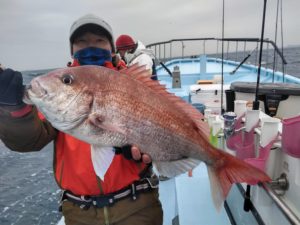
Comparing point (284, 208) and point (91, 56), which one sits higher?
point (91, 56)

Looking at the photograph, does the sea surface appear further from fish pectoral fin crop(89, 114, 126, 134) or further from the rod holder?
the rod holder

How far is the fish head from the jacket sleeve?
0.17 m

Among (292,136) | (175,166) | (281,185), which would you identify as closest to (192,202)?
(281,185)

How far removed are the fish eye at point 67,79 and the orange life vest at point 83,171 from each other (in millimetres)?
510

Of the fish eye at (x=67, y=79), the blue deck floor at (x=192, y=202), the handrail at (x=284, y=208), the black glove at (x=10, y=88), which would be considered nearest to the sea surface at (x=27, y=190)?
the blue deck floor at (x=192, y=202)

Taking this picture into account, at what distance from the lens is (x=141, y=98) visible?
1.66 m

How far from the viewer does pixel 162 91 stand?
5.80ft

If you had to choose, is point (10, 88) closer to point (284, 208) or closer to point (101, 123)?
point (101, 123)

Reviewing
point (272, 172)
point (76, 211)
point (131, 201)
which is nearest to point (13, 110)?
point (76, 211)

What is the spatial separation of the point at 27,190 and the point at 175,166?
18.6ft

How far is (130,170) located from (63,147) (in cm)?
46

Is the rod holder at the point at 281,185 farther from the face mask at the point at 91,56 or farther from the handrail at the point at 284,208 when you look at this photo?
the face mask at the point at 91,56

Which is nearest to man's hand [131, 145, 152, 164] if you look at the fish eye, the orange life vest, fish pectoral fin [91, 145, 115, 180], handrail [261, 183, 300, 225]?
fish pectoral fin [91, 145, 115, 180]

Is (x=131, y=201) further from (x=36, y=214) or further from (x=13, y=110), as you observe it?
(x=36, y=214)
